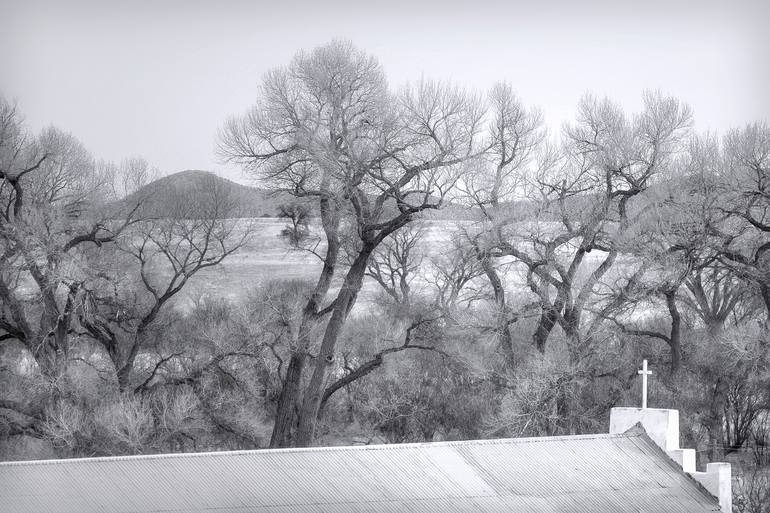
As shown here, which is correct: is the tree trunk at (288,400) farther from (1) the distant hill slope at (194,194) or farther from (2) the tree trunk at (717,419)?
(2) the tree trunk at (717,419)

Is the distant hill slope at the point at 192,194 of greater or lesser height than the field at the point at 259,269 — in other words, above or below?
above

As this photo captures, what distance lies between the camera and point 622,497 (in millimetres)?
26078

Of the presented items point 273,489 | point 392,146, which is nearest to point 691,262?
point 392,146

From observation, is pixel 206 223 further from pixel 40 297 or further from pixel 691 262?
pixel 691 262

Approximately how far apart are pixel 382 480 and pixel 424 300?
4309 cm

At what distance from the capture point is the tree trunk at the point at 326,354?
5962 centimetres

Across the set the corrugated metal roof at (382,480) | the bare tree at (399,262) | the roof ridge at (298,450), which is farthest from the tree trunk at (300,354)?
the corrugated metal roof at (382,480)

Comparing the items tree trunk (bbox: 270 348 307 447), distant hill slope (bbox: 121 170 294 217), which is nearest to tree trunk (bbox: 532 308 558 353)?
tree trunk (bbox: 270 348 307 447)

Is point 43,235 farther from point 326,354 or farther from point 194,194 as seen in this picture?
point 194,194

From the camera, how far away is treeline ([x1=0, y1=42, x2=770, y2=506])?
57281 mm

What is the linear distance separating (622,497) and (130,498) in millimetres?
10621

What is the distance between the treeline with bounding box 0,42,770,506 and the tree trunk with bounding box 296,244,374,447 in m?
0.12

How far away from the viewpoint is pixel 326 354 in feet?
196

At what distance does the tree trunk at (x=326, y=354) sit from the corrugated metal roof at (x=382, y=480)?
103ft
